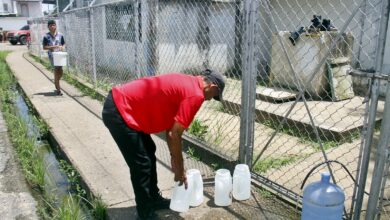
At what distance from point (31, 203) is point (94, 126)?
247cm

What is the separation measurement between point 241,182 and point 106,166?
67.4 inches

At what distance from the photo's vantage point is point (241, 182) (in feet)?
10.6

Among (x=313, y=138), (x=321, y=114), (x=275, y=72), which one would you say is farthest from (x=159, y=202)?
(x=275, y=72)

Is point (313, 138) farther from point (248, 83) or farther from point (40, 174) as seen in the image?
point (40, 174)

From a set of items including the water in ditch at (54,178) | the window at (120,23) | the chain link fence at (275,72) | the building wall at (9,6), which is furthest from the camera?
the building wall at (9,6)

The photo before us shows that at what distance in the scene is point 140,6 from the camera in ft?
18.9

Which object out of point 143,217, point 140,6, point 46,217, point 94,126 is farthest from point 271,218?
point 140,6

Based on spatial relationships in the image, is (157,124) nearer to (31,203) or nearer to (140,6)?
(31,203)

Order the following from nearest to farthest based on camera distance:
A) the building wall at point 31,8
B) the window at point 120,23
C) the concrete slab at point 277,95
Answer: the concrete slab at point 277,95, the window at point 120,23, the building wall at point 31,8

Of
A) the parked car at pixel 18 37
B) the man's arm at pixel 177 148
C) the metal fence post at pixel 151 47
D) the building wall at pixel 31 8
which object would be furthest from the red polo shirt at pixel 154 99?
the building wall at pixel 31 8

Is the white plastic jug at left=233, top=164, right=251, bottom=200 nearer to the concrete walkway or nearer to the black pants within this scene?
the concrete walkway

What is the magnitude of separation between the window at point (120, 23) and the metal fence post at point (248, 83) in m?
4.63

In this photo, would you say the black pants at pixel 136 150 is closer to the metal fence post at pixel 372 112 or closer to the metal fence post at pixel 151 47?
the metal fence post at pixel 372 112

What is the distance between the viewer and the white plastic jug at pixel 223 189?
3.12m
